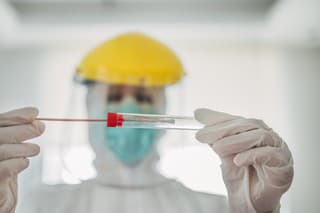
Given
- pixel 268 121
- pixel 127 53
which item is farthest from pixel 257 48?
pixel 127 53

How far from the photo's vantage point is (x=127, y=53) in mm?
1067

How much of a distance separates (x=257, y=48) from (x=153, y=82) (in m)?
0.44

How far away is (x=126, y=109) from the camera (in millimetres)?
1074

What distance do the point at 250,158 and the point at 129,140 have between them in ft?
1.48

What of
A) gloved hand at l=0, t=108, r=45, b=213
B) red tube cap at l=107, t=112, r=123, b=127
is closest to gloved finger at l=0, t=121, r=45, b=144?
gloved hand at l=0, t=108, r=45, b=213

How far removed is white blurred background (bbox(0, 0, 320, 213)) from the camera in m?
1.03

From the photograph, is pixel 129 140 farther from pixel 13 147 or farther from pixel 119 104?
pixel 13 147

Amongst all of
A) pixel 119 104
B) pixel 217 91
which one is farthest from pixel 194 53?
pixel 119 104

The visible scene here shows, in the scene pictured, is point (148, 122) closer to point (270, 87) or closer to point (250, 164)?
point (250, 164)

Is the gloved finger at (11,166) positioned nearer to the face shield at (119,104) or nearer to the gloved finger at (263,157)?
the face shield at (119,104)

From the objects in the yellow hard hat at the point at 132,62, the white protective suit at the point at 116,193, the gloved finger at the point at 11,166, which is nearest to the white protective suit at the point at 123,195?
the white protective suit at the point at 116,193

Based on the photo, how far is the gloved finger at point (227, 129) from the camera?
0.73m

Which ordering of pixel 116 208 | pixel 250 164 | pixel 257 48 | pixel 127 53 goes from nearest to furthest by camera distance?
pixel 250 164 < pixel 116 208 < pixel 127 53 < pixel 257 48

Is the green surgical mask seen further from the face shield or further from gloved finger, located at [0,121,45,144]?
gloved finger, located at [0,121,45,144]
